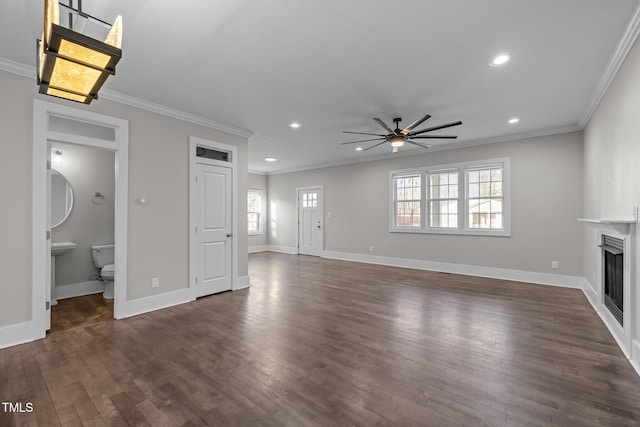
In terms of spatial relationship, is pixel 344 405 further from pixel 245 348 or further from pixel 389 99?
pixel 389 99

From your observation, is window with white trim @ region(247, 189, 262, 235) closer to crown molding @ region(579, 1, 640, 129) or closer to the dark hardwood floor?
the dark hardwood floor

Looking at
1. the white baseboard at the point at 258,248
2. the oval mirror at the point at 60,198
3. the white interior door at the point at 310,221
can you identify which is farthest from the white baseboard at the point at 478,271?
the oval mirror at the point at 60,198

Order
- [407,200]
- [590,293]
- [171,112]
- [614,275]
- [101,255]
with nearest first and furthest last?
1. [614,275]
2. [171,112]
3. [590,293]
4. [101,255]
5. [407,200]

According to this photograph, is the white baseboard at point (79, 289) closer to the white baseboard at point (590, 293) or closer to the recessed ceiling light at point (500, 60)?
the recessed ceiling light at point (500, 60)

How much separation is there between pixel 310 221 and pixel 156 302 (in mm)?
5452

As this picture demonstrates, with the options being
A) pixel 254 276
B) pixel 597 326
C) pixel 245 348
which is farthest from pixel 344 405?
pixel 254 276

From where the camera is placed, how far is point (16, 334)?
2908 millimetres

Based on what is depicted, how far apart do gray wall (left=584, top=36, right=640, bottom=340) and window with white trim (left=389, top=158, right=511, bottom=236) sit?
1.51 meters

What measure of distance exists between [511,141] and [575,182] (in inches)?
49.5

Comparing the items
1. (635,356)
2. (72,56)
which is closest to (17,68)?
(72,56)

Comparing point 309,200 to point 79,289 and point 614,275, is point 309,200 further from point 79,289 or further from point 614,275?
point 614,275

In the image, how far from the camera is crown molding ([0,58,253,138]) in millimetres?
2893

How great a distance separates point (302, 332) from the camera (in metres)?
3.18

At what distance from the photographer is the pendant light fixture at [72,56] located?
1.27 m
